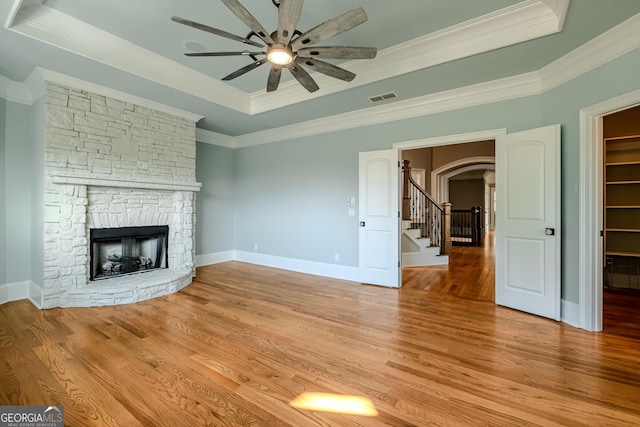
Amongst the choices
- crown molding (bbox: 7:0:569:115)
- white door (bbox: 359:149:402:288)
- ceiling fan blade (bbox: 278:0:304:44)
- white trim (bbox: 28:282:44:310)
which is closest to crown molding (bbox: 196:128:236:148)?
crown molding (bbox: 7:0:569:115)

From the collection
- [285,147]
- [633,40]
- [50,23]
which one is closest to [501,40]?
[633,40]

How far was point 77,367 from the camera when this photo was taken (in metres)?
2.19

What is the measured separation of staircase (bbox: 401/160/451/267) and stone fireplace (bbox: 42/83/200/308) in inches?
175

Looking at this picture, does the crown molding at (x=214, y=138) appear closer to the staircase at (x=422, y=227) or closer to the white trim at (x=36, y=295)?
the white trim at (x=36, y=295)

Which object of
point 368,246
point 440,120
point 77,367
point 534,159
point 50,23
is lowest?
point 77,367

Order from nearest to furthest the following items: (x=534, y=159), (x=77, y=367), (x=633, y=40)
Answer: (x=77, y=367), (x=633, y=40), (x=534, y=159)

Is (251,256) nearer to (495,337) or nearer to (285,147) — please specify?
(285,147)

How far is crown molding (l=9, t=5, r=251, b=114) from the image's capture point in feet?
8.85

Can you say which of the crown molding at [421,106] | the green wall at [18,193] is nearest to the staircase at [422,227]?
the crown molding at [421,106]

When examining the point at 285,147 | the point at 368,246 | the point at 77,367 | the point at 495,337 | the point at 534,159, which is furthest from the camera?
the point at 285,147

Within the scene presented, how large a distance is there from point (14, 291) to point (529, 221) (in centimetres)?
674

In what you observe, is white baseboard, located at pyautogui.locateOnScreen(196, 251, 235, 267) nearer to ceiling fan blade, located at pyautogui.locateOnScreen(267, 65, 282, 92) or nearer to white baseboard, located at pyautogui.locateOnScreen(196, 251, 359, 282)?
white baseboard, located at pyautogui.locateOnScreen(196, 251, 359, 282)

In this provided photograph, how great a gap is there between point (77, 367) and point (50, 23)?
3271 mm

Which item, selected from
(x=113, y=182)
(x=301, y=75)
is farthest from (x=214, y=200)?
(x=301, y=75)
